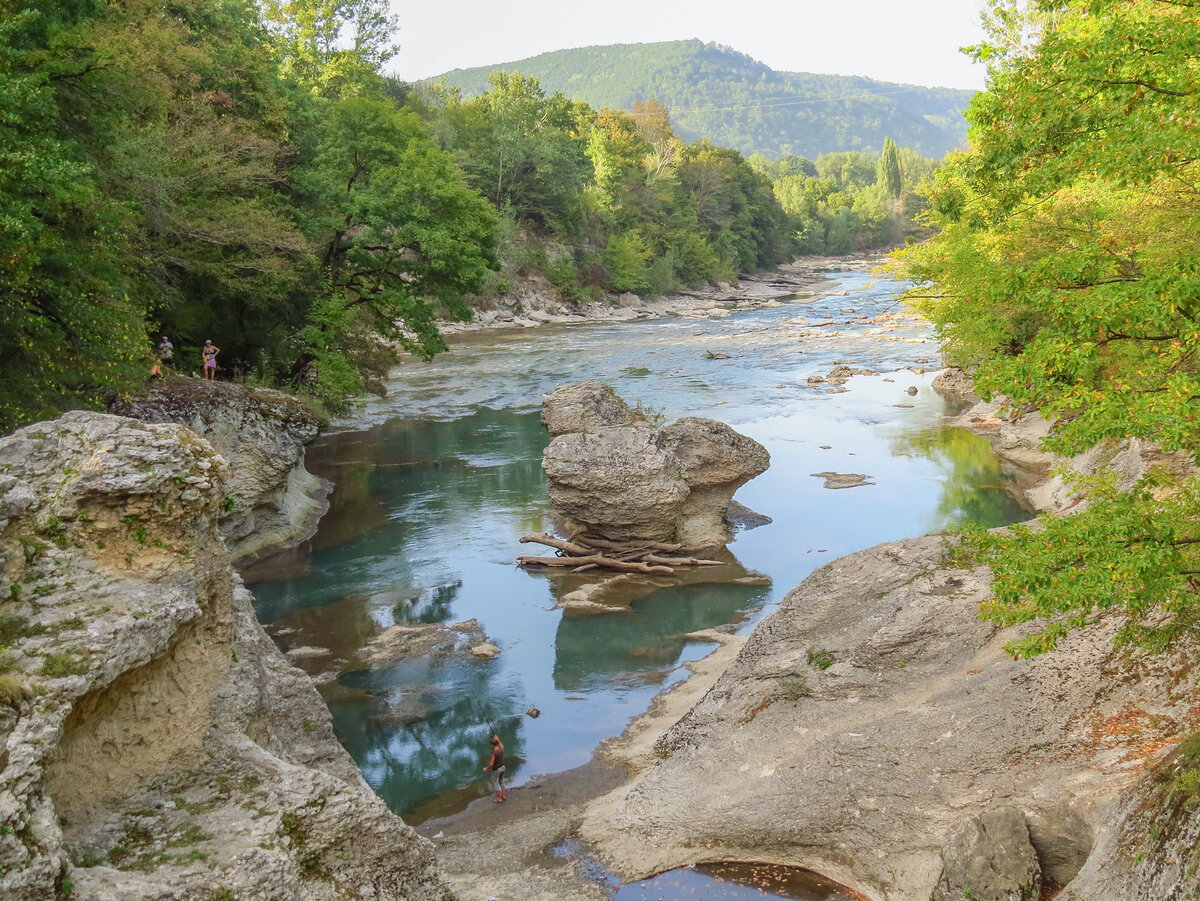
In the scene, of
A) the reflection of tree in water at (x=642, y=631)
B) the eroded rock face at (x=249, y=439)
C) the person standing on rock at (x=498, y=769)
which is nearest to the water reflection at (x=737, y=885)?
the person standing on rock at (x=498, y=769)

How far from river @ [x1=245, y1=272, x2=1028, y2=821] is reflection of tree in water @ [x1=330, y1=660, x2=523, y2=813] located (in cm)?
4

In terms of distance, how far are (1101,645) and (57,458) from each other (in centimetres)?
1217

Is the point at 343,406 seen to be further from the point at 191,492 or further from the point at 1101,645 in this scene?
the point at 1101,645

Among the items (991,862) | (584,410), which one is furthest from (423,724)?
(584,410)

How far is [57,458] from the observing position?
9430 mm

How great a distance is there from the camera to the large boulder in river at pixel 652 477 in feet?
77.3

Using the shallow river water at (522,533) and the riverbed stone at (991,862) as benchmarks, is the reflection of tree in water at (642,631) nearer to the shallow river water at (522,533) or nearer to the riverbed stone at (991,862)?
the shallow river water at (522,533)

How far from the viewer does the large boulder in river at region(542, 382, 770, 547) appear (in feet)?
77.3

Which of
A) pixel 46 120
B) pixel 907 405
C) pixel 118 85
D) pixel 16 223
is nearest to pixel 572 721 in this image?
pixel 16 223

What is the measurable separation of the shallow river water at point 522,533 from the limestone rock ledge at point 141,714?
551 centimetres

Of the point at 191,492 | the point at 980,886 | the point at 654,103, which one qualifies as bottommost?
the point at 980,886

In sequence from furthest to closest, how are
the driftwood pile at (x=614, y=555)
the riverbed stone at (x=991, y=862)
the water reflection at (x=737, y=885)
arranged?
the driftwood pile at (x=614, y=555), the water reflection at (x=737, y=885), the riverbed stone at (x=991, y=862)

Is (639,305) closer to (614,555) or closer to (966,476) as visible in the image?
(966,476)

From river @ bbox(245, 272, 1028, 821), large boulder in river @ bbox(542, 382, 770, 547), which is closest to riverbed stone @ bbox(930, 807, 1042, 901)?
river @ bbox(245, 272, 1028, 821)
